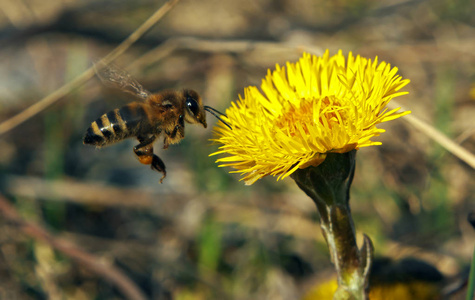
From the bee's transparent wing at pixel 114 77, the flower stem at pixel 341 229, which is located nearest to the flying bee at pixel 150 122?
the bee's transparent wing at pixel 114 77

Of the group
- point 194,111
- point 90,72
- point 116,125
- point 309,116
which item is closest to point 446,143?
point 309,116

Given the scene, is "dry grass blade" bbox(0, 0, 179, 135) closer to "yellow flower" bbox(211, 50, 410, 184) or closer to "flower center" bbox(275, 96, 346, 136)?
"yellow flower" bbox(211, 50, 410, 184)

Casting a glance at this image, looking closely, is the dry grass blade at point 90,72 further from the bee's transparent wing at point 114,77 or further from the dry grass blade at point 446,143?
the dry grass blade at point 446,143

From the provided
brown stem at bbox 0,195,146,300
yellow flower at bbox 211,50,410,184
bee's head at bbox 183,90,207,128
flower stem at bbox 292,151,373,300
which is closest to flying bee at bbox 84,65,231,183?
bee's head at bbox 183,90,207,128

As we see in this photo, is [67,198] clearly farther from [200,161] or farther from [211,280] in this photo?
[211,280]

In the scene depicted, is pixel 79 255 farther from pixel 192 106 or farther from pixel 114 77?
pixel 192 106

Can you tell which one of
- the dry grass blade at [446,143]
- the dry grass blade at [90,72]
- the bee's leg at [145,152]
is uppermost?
the dry grass blade at [90,72]
